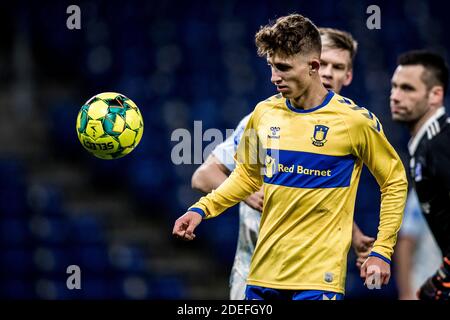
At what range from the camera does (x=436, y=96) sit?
5.62 m

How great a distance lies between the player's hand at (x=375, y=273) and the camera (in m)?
3.97

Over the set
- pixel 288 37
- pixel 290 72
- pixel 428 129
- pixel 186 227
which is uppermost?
pixel 288 37

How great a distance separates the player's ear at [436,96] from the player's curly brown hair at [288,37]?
156 cm

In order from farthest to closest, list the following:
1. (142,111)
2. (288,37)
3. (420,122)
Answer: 1. (142,111)
2. (420,122)
3. (288,37)

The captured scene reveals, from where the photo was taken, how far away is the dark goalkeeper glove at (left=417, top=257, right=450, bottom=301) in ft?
16.6

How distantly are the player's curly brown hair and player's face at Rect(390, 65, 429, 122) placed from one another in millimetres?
1436

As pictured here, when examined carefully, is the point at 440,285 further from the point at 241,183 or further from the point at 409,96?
the point at 241,183

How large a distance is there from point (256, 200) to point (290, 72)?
823mm

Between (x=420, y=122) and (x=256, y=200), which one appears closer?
(x=256, y=200)

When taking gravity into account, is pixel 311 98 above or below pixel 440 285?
above

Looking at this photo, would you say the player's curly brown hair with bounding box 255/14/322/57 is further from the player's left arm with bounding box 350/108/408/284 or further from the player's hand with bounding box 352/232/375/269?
the player's hand with bounding box 352/232/375/269

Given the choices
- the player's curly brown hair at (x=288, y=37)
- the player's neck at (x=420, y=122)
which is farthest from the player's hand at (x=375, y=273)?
the player's neck at (x=420, y=122)

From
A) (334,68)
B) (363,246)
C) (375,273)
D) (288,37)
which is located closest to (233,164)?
(334,68)

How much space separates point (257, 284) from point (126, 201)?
6600 millimetres
